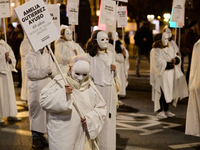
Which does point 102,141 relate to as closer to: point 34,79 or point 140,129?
point 34,79

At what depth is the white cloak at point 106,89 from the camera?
6.48 meters

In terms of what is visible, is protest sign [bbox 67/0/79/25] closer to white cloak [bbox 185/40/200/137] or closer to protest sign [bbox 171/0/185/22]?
protest sign [bbox 171/0/185/22]

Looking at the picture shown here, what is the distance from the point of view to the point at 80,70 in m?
4.59

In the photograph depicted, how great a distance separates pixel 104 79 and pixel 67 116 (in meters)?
2.04

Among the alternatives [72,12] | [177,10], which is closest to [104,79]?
[177,10]

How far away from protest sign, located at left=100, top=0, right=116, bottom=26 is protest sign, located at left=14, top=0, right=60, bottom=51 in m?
2.82

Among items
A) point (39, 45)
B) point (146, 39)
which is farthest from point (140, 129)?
point (146, 39)

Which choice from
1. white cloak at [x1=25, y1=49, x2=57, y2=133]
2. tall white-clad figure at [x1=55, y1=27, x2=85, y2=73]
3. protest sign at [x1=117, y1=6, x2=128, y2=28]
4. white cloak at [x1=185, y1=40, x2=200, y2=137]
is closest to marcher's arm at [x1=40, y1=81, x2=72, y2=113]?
white cloak at [x1=25, y1=49, x2=57, y2=133]

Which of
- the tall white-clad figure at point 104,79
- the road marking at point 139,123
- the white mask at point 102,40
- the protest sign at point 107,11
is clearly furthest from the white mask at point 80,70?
the road marking at point 139,123

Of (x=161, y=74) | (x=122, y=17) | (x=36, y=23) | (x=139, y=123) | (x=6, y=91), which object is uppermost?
(x=36, y=23)

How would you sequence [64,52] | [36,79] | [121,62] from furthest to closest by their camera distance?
[121,62] → [64,52] → [36,79]

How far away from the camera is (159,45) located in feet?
31.5

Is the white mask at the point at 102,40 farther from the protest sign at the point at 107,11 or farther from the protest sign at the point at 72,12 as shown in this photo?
the protest sign at the point at 72,12

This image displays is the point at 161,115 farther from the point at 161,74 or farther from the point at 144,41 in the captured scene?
the point at 144,41
